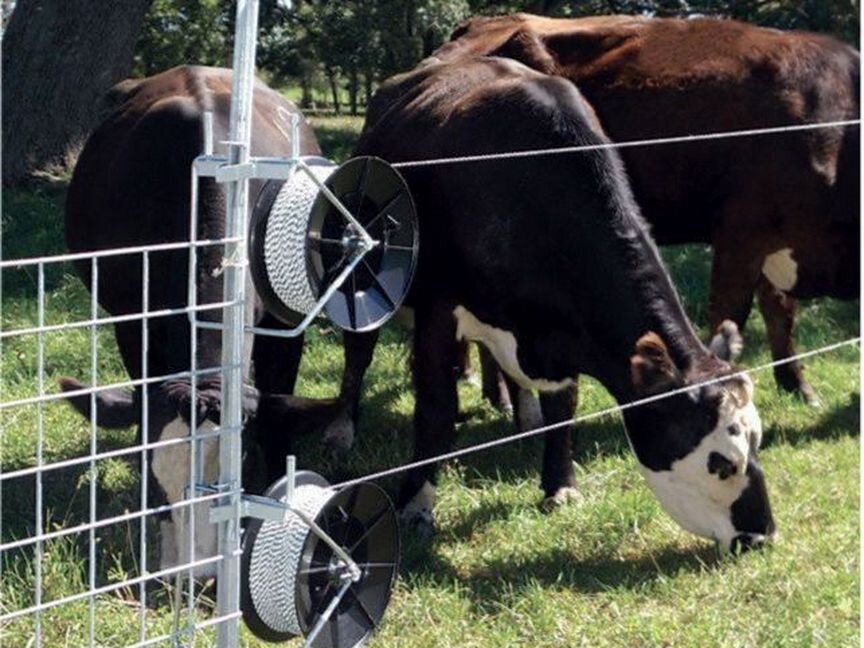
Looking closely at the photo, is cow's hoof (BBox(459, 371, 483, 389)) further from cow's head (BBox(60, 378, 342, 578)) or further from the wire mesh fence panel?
cow's head (BBox(60, 378, 342, 578))

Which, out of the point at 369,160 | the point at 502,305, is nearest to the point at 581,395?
the point at 502,305

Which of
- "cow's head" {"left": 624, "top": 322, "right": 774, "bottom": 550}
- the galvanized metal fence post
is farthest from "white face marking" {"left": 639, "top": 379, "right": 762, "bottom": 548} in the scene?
the galvanized metal fence post

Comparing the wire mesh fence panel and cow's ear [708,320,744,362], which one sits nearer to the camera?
the wire mesh fence panel

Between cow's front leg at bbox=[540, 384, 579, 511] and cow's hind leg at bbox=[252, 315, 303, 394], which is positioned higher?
cow's hind leg at bbox=[252, 315, 303, 394]

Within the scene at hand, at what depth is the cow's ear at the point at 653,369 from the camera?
564 centimetres

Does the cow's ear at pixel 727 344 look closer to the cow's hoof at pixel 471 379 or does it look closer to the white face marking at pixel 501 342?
the white face marking at pixel 501 342

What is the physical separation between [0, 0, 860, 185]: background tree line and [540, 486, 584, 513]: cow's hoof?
5.44 m

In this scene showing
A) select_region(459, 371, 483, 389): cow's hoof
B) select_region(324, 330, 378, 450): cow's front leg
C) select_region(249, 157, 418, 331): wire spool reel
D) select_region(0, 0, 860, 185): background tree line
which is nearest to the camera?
select_region(249, 157, 418, 331): wire spool reel

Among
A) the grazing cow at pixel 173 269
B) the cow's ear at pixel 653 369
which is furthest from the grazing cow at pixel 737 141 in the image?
the cow's ear at pixel 653 369

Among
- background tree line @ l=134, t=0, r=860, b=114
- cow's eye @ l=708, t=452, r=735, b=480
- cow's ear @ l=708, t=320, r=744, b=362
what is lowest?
cow's eye @ l=708, t=452, r=735, b=480

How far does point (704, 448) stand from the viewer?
574 centimetres

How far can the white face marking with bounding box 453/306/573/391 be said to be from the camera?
6.42 m

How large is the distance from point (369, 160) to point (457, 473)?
3.54m

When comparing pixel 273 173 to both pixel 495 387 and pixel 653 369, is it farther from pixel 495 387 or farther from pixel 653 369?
pixel 495 387
